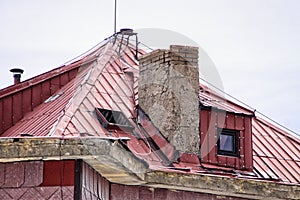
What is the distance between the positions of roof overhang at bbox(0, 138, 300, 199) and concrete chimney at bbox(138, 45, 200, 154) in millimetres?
1346

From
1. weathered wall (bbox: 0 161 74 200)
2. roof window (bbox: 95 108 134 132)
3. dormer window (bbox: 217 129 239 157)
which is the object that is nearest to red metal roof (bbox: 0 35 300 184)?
roof window (bbox: 95 108 134 132)

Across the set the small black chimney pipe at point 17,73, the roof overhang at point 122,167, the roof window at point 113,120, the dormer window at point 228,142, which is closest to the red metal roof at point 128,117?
the roof window at point 113,120

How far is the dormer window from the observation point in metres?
15.8

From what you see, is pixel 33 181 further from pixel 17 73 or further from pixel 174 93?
pixel 17 73

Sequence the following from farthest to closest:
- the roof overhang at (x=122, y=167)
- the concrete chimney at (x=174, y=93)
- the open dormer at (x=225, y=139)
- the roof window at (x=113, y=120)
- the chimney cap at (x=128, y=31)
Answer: the chimney cap at (x=128, y=31)
the open dormer at (x=225, y=139)
the concrete chimney at (x=174, y=93)
the roof window at (x=113, y=120)
the roof overhang at (x=122, y=167)

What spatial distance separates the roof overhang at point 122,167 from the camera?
467 inches

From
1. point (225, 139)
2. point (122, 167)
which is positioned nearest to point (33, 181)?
point (122, 167)

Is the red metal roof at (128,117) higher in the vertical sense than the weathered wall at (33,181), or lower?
higher

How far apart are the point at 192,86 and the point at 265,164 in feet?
6.47

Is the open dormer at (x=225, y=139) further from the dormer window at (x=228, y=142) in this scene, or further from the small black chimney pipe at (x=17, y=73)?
the small black chimney pipe at (x=17, y=73)

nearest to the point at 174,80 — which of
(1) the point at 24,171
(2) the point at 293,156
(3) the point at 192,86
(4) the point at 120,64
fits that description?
(3) the point at 192,86

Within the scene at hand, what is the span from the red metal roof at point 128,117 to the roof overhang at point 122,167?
9.1 inches

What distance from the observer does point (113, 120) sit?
14844mm

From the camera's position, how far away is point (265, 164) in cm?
1647
